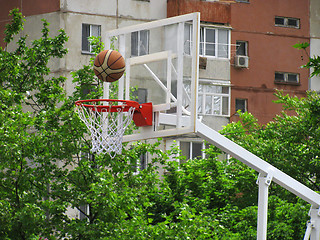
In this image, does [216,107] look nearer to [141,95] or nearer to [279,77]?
[279,77]

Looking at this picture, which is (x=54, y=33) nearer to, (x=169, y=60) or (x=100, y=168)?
(x=100, y=168)

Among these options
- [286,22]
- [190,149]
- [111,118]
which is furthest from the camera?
[286,22]

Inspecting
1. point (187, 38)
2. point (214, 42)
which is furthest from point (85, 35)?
point (187, 38)

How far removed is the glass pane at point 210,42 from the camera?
36562 mm

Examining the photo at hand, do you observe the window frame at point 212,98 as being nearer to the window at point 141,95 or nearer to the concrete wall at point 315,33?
the concrete wall at point 315,33

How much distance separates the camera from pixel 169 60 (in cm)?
1483

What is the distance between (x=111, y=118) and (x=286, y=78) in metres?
24.2

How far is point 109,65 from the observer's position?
14.7 metres

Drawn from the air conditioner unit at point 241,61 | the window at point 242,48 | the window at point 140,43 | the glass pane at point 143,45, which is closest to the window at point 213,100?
the air conditioner unit at point 241,61

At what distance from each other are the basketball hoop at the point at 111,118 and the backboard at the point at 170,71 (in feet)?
0.69

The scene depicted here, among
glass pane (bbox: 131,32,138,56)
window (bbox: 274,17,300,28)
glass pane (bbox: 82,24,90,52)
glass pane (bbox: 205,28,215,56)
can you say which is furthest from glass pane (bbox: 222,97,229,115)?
glass pane (bbox: 131,32,138,56)

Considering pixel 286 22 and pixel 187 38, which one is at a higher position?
pixel 286 22

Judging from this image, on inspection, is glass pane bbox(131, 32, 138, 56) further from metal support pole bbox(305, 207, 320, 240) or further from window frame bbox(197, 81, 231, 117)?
window frame bbox(197, 81, 231, 117)

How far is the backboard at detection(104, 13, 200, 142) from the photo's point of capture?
46.2 feet
